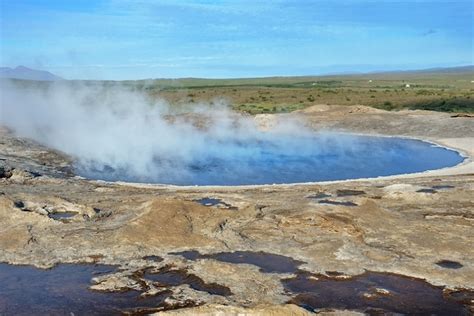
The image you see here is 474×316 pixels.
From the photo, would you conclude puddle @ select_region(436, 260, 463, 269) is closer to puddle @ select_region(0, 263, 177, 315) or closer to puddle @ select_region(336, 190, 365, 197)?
puddle @ select_region(0, 263, 177, 315)

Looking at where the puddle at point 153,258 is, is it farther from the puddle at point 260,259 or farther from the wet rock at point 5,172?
the wet rock at point 5,172

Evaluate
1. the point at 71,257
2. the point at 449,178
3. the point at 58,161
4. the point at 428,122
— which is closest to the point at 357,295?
the point at 71,257

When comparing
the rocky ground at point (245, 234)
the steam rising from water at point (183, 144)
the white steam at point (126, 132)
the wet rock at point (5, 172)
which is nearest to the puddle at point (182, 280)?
the rocky ground at point (245, 234)

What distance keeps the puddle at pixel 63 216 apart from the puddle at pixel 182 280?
354cm

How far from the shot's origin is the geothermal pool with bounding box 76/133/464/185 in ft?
59.4

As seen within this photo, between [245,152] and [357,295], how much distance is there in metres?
15.7

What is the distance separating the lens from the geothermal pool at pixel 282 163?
18.1 m

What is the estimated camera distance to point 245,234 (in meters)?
11.4

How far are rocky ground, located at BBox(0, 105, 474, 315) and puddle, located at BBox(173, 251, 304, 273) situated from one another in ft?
0.06

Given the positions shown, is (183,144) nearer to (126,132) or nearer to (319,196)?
(126,132)

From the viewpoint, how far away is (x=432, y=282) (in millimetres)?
9039

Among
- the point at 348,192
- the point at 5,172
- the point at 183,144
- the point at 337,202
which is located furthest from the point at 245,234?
the point at 183,144

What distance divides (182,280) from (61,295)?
5.64 ft

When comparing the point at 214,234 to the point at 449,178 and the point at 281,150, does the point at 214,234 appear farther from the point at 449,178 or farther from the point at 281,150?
the point at 281,150
